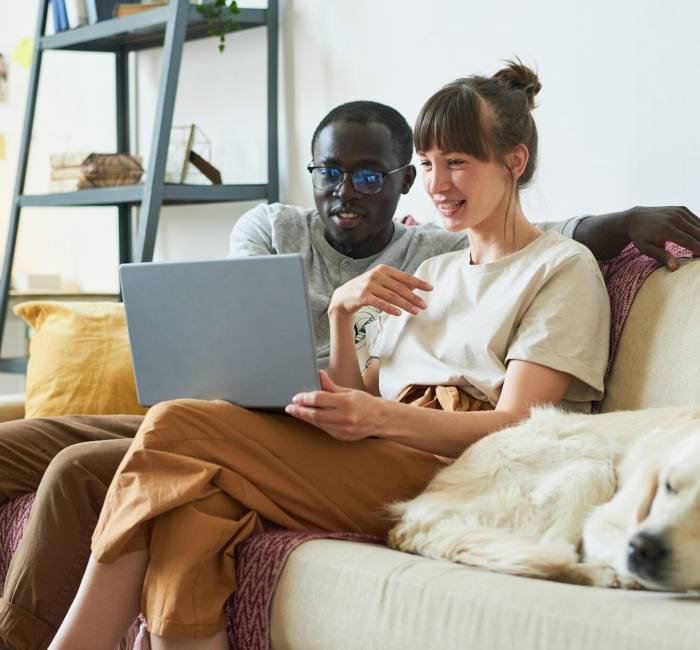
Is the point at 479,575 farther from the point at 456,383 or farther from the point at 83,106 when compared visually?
the point at 83,106

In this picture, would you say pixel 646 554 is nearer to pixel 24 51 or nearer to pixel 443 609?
pixel 443 609

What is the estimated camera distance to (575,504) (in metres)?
1.44

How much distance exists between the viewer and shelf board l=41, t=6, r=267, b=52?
325 centimetres

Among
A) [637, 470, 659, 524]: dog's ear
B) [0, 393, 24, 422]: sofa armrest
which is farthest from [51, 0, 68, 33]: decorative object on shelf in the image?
[637, 470, 659, 524]: dog's ear

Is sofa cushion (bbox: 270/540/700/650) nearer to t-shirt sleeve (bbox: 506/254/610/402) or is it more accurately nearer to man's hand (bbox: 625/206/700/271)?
t-shirt sleeve (bbox: 506/254/610/402)

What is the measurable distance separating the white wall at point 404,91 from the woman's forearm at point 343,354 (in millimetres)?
754

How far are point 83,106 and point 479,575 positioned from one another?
317 centimetres

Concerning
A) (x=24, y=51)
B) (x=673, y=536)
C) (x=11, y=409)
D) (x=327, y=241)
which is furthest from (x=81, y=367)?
(x=24, y=51)

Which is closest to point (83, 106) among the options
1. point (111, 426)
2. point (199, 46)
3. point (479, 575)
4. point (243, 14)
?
point (199, 46)

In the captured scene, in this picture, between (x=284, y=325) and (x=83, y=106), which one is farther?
(x=83, y=106)

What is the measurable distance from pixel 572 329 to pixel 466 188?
315mm

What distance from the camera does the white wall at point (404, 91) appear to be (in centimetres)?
229

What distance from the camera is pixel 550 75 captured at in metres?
2.50

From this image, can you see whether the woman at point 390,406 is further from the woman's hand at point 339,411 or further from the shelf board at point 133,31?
the shelf board at point 133,31
